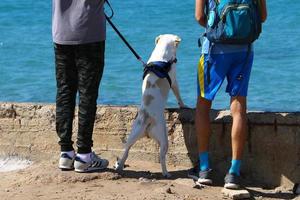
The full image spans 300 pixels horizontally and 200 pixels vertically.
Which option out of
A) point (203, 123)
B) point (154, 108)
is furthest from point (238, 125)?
point (154, 108)

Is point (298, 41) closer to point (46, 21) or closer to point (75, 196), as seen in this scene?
point (46, 21)

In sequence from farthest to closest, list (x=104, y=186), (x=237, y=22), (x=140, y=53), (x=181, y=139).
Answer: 1. (x=140, y=53)
2. (x=181, y=139)
3. (x=104, y=186)
4. (x=237, y=22)

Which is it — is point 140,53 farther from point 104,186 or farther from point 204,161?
point 104,186

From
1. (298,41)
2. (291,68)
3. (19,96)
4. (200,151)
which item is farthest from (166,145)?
(298,41)

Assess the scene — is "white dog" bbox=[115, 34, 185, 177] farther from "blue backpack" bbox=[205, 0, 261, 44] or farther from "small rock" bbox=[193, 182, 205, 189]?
"blue backpack" bbox=[205, 0, 261, 44]

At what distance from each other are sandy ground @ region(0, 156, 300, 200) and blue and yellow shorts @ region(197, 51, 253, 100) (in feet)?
2.49

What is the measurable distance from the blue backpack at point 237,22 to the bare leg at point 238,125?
480 mm

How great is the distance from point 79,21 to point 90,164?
1156 millimetres

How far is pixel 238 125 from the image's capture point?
5.67 meters

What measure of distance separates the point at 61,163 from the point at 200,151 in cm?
114

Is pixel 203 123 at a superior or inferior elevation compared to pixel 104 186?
superior

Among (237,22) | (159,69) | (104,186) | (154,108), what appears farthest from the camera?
(159,69)

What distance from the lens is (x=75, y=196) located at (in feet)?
17.7

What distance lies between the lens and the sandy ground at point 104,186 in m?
5.44
